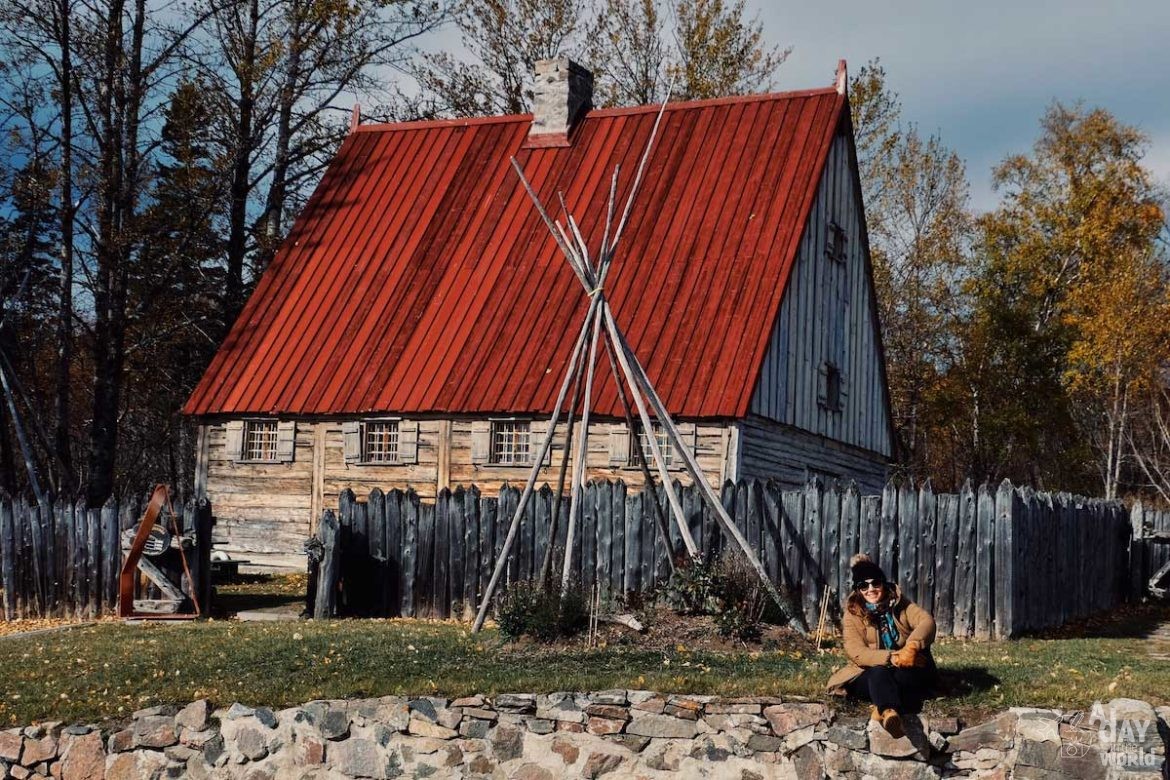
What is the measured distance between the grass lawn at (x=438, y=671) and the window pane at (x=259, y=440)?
960cm

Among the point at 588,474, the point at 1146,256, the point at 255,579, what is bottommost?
the point at 255,579

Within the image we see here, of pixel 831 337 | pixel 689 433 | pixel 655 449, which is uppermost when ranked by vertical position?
pixel 831 337

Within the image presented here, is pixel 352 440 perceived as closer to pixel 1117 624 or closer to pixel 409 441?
pixel 409 441

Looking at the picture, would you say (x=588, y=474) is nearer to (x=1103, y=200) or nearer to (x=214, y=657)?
(x=214, y=657)

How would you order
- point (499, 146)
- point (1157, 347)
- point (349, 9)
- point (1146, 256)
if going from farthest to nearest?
point (1146, 256)
point (1157, 347)
point (349, 9)
point (499, 146)

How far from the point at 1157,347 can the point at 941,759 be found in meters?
31.9

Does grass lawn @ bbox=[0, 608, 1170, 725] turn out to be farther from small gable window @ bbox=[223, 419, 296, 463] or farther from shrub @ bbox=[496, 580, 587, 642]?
small gable window @ bbox=[223, 419, 296, 463]

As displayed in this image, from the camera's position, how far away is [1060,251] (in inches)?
1626

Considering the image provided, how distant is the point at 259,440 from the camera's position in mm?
24984

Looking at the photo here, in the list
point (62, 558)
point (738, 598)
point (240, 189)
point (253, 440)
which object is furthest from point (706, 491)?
point (240, 189)

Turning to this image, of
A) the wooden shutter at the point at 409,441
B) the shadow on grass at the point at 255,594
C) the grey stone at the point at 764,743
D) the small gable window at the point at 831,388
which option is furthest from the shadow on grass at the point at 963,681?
the small gable window at the point at 831,388

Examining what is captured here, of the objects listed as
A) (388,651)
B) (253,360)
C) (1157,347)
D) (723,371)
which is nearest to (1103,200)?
(1157,347)

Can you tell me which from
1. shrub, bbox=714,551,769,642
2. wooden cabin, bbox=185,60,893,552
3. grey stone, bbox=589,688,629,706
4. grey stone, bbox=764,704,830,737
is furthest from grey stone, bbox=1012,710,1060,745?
wooden cabin, bbox=185,60,893,552

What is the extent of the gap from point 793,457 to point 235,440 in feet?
33.0
